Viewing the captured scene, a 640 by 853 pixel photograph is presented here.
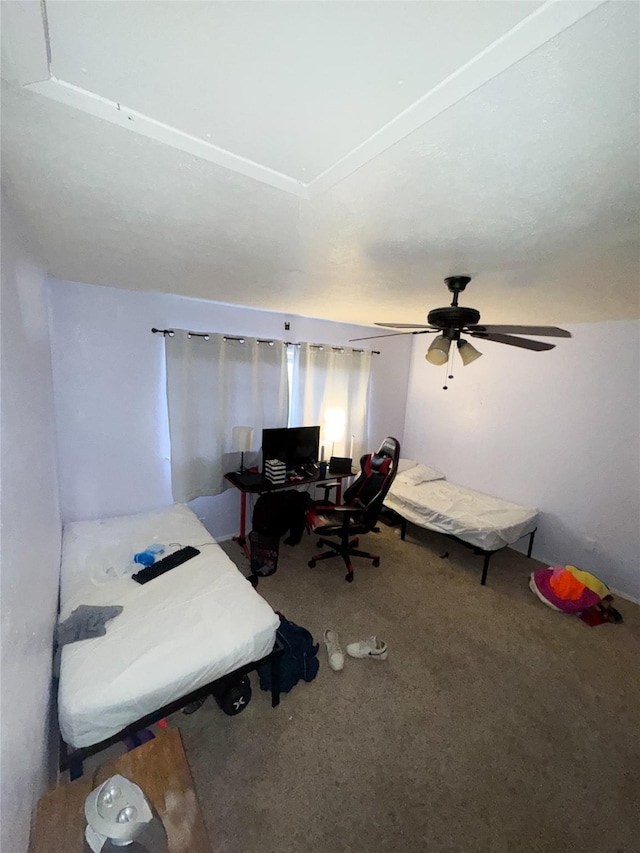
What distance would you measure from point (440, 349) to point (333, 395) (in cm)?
205

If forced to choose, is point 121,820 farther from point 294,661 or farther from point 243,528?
point 243,528

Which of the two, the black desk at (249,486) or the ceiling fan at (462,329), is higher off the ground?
the ceiling fan at (462,329)

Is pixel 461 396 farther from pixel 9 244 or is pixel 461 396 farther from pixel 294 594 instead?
pixel 9 244

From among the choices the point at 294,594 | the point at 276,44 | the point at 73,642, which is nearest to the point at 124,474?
the point at 73,642

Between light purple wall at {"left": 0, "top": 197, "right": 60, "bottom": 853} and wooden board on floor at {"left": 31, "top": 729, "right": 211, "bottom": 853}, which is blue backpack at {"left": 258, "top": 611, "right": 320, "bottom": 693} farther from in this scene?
light purple wall at {"left": 0, "top": 197, "right": 60, "bottom": 853}

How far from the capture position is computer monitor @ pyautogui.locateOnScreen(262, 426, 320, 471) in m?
3.40

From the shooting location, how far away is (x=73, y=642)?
4.98 ft

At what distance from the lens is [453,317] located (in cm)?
178

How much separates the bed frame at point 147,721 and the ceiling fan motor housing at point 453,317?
78.6 inches

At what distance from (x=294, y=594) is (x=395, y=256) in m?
2.58

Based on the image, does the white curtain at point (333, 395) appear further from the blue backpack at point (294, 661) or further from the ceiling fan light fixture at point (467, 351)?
the blue backpack at point (294, 661)

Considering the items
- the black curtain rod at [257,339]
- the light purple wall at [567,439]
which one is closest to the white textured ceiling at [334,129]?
the black curtain rod at [257,339]

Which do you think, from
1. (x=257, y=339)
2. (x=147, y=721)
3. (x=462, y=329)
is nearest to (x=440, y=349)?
(x=462, y=329)

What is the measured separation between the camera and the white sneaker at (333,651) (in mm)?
2109
